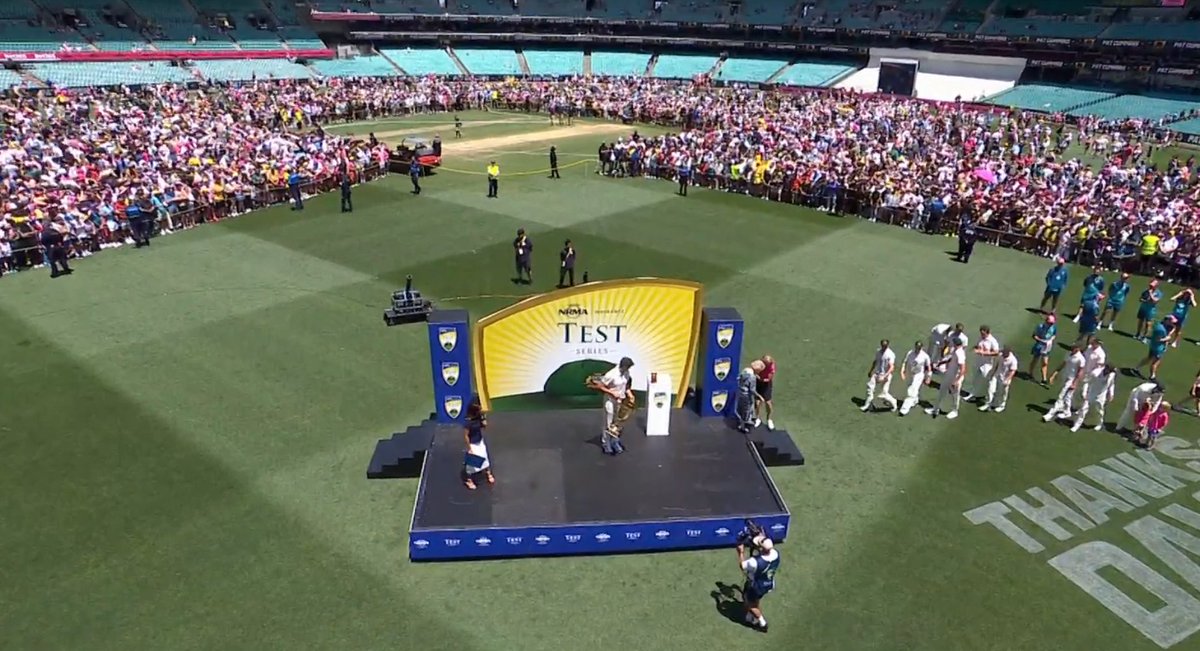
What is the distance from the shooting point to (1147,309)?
16438 millimetres

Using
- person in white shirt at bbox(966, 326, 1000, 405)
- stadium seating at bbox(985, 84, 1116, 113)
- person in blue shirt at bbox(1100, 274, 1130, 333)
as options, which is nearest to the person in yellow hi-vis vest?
person in white shirt at bbox(966, 326, 1000, 405)

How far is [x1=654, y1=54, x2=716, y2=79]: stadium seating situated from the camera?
204 ft

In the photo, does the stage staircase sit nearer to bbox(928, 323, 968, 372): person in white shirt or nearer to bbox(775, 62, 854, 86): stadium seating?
bbox(928, 323, 968, 372): person in white shirt

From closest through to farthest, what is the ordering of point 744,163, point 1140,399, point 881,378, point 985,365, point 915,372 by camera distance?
point 1140,399 < point 915,372 < point 881,378 < point 985,365 < point 744,163

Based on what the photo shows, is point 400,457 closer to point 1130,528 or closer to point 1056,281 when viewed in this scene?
point 1130,528

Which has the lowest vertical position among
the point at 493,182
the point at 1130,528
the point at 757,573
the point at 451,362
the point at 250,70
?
the point at 1130,528

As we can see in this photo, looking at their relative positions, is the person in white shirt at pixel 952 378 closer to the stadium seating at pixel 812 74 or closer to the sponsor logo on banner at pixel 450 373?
the sponsor logo on banner at pixel 450 373

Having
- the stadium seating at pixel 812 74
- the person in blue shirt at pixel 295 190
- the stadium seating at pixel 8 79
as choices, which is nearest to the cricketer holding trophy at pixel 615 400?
the person in blue shirt at pixel 295 190

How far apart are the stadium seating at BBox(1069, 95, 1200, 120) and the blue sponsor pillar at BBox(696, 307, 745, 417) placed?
46.3 meters

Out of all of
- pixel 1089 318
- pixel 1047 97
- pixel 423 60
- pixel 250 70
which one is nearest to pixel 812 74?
pixel 1047 97

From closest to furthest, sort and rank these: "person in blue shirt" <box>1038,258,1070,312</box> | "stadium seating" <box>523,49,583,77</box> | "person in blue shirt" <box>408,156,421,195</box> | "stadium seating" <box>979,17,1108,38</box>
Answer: "person in blue shirt" <box>1038,258,1070,312</box> < "person in blue shirt" <box>408,156,421,195</box> < "stadium seating" <box>979,17,1108,38</box> < "stadium seating" <box>523,49,583,77</box>

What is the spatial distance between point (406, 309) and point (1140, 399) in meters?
14.4

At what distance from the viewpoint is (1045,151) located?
1362 inches

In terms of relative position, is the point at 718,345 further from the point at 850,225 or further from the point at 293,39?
the point at 293,39
